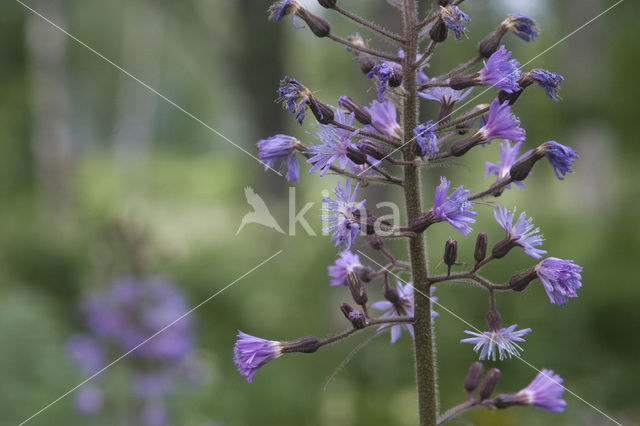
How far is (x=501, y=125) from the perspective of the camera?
2162 millimetres

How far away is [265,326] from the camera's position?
973 cm

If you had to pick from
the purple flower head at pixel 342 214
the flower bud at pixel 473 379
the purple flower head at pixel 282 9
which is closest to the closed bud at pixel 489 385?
the flower bud at pixel 473 379

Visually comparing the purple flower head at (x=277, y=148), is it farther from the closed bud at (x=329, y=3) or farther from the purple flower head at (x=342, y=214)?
the closed bud at (x=329, y=3)

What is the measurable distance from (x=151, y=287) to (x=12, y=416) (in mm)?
2212

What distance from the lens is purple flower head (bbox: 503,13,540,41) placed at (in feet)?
7.57

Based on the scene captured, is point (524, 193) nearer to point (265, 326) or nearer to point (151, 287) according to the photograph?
point (265, 326)

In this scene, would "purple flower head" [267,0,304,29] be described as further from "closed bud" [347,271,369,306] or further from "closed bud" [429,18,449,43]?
"closed bud" [347,271,369,306]

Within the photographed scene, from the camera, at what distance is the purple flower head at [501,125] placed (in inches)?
83.4

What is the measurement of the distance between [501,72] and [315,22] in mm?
727

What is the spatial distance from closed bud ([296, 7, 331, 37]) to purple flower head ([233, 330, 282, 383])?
1164 millimetres

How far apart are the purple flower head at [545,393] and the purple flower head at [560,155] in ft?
2.29

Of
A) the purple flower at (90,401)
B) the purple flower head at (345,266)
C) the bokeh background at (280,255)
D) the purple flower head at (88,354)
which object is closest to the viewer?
the purple flower head at (345,266)

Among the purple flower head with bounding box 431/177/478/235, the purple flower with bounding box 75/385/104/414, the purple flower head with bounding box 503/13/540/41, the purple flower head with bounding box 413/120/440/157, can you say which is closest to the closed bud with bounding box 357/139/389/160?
the purple flower head with bounding box 413/120/440/157

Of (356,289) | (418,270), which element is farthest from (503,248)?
(356,289)
